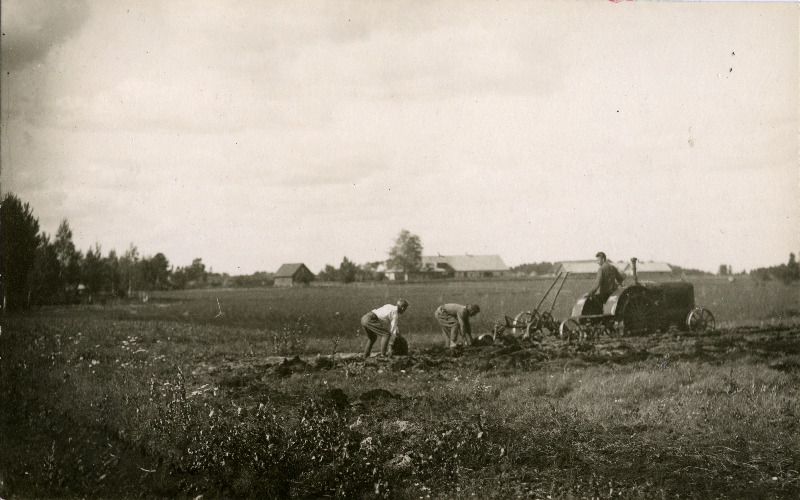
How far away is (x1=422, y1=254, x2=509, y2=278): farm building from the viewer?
10.1 metres

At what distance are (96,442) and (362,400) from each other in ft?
10.3

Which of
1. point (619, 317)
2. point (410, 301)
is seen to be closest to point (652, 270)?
point (619, 317)

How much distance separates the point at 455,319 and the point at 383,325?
1.81 m

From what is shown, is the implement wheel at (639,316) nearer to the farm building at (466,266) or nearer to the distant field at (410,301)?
the distant field at (410,301)

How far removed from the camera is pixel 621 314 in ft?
39.9

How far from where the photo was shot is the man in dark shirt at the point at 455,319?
36.0 ft

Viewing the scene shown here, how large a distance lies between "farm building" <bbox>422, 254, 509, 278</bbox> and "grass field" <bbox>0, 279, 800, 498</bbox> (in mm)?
736

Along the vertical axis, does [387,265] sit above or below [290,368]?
above

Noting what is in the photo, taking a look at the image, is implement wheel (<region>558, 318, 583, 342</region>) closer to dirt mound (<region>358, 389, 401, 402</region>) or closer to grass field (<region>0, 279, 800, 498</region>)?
grass field (<region>0, 279, 800, 498</region>)

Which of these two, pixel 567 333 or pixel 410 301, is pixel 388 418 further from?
pixel 567 333

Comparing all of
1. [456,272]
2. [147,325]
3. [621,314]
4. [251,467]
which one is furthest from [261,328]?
[621,314]

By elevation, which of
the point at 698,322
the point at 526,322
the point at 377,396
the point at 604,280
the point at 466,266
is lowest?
the point at 377,396

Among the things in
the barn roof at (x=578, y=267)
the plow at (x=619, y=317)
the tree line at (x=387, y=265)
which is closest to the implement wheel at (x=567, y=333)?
the plow at (x=619, y=317)

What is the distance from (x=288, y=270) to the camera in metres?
9.79
